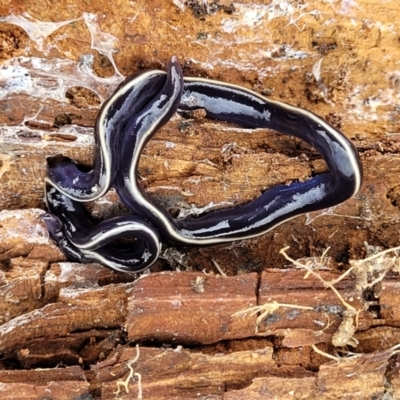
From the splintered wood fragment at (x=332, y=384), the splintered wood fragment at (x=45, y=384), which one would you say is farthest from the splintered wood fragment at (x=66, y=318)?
the splintered wood fragment at (x=332, y=384)

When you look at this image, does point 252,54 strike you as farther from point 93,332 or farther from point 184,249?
point 93,332

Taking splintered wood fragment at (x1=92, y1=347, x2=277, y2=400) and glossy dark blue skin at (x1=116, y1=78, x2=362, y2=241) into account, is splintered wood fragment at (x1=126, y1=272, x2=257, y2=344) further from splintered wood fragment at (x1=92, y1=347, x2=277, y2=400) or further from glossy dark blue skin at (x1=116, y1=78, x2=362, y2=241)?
glossy dark blue skin at (x1=116, y1=78, x2=362, y2=241)

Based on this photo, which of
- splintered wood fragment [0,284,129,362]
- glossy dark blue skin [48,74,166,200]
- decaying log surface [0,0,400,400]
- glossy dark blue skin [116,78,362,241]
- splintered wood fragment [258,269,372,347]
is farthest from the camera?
glossy dark blue skin [116,78,362,241]

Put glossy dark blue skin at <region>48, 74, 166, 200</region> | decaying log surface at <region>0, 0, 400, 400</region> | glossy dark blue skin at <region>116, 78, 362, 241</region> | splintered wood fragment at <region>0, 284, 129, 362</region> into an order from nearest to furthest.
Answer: decaying log surface at <region>0, 0, 400, 400</region> → splintered wood fragment at <region>0, 284, 129, 362</region> → glossy dark blue skin at <region>48, 74, 166, 200</region> → glossy dark blue skin at <region>116, 78, 362, 241</region>

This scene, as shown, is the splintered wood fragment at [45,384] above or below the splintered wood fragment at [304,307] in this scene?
below

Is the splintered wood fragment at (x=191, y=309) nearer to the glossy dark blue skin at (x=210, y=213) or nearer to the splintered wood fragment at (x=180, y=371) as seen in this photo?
the splintered wood fragment at (x=180, y=371)

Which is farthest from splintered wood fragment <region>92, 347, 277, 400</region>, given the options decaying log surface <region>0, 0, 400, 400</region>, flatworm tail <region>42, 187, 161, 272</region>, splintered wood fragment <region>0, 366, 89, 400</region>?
flatworm tail <region>42, 187, 161, 272</region>

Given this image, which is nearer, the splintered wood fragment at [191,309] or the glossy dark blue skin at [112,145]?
the splintered wood fragment at [191,309]

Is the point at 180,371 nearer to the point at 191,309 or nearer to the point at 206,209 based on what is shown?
the point at 191,309

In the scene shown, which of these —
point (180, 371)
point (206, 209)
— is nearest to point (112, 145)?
point (206, 209)
